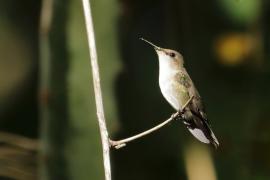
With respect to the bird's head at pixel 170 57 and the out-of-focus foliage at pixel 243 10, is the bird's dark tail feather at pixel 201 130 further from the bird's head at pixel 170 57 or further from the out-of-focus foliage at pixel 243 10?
the out-of-focus foliage at pixel 243 10

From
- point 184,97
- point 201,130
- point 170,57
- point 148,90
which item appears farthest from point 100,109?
point 148,90

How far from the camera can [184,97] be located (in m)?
2.15

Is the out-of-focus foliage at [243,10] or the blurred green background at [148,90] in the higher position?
the out-of-focus foliage at [243,10]

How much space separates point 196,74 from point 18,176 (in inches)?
30.7

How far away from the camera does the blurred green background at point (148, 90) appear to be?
→ 8.29 ft

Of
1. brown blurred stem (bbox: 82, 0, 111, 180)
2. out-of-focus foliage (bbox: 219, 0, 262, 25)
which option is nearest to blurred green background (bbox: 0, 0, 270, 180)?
out-of-focus foliage (bbox: 219, 0, 262, 25)

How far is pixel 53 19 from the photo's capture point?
2.46 meters

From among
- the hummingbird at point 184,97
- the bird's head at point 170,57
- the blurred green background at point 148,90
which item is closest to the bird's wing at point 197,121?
the hummingbird at point 184,97

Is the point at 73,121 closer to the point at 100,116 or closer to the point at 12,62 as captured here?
the point at 100,116

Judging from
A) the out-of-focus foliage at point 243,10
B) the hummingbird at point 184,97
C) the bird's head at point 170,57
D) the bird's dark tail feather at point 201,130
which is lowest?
the bird's dark tail feather at point 201,130

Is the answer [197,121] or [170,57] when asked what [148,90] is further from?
[197,121]

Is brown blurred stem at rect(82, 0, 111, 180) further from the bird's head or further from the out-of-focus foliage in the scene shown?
the out-of-focus foliage

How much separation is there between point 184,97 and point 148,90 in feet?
2.31

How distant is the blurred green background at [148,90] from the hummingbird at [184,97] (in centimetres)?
21
